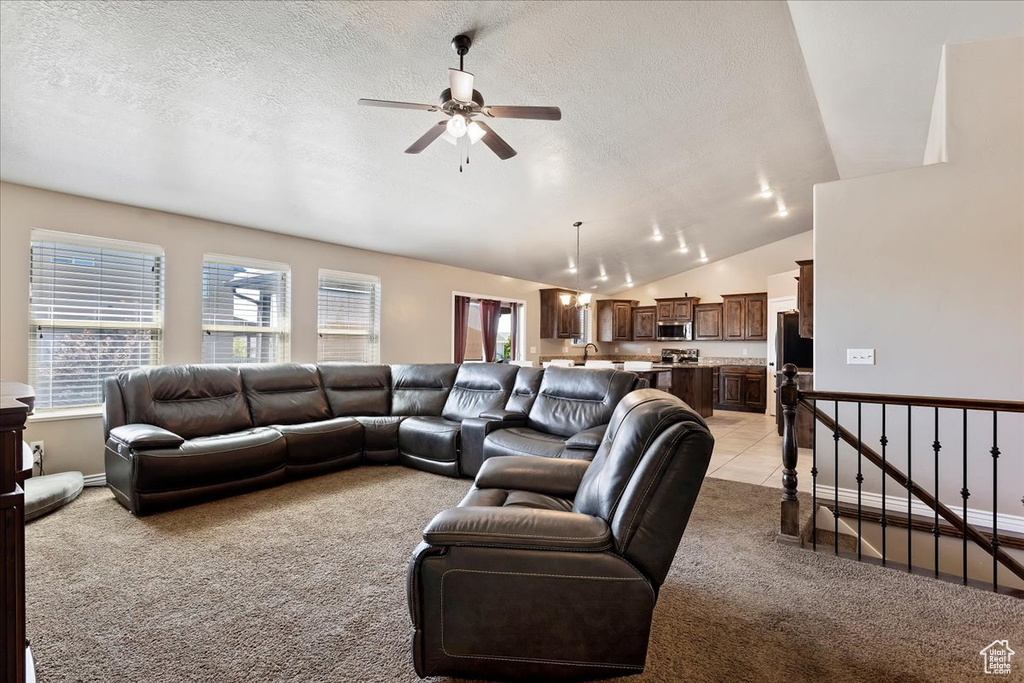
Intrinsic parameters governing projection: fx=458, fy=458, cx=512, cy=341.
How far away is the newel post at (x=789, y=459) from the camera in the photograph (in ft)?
8.96

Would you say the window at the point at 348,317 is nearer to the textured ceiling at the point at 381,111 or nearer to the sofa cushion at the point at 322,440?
the textured ceiling at the point at 381,111

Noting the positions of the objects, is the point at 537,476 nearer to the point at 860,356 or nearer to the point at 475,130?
the point at 475,130

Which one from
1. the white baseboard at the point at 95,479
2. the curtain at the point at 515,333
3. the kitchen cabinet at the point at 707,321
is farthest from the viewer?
the kitchen cabinet at the point at 707,321

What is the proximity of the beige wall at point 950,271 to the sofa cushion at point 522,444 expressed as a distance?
7.00ft

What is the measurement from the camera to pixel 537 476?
2.38 metres

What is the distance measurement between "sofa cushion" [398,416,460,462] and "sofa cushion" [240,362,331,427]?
93cm

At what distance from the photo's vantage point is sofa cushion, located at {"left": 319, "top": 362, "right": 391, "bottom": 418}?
4961 mm

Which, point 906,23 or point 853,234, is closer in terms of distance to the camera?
point 906,23

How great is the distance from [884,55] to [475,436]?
3873 millimetres

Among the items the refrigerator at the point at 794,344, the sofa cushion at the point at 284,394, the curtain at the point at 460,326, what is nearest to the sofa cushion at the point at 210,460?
the sofa cushion at the point at 284,394

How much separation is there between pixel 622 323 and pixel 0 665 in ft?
33.9

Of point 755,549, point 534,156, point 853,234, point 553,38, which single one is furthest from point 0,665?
point 853,234

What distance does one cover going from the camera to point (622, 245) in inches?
286

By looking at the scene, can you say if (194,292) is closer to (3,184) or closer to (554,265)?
(3,184)
